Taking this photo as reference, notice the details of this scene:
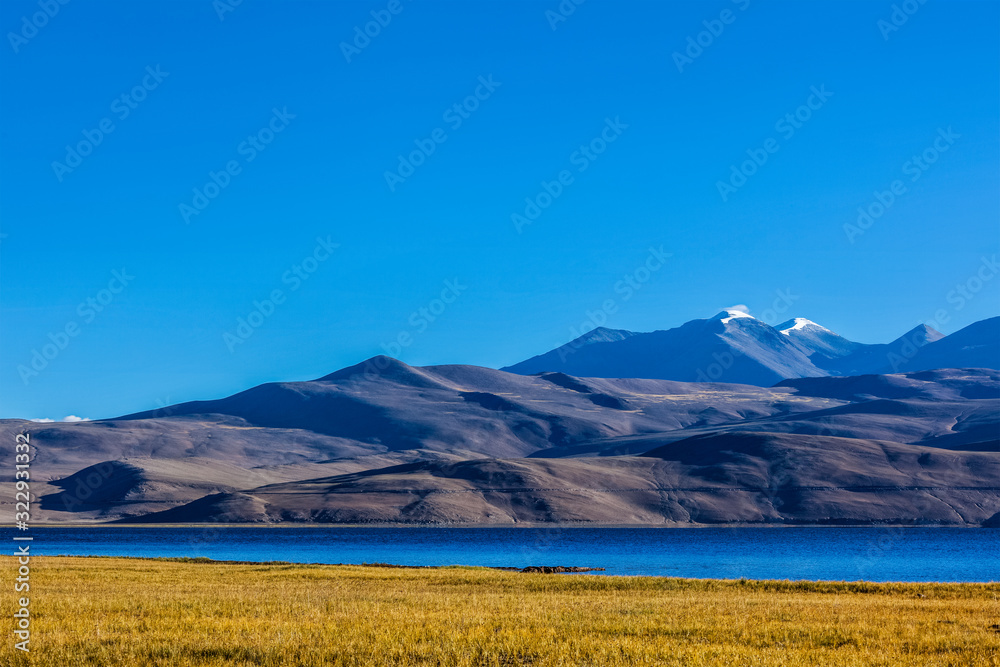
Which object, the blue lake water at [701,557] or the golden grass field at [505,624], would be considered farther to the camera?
the blue lake water at [701,557]

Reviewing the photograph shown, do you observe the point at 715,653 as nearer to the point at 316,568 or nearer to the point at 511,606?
the point at 511,606

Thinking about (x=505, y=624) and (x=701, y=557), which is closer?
(x=505, y=624)

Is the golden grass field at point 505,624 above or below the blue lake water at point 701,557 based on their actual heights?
above

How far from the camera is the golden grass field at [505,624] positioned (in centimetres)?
2125

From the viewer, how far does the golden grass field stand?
21.2 meters

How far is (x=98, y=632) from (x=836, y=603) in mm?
26095

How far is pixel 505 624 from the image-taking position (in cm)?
2684

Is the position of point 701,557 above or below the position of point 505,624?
below

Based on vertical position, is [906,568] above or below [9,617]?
below

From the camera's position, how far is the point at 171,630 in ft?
82.7

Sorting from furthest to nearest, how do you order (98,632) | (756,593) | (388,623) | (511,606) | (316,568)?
(316,568) → (756,593) → (511,606) → (388,623) → (98,632)

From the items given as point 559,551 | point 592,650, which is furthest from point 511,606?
point 559,551

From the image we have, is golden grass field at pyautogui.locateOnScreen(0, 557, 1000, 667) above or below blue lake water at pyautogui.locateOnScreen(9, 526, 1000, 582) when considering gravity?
above

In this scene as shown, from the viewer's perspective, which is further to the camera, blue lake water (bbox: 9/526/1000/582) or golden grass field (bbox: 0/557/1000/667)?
blue lake water (bbox: 9/526/1000/582)
